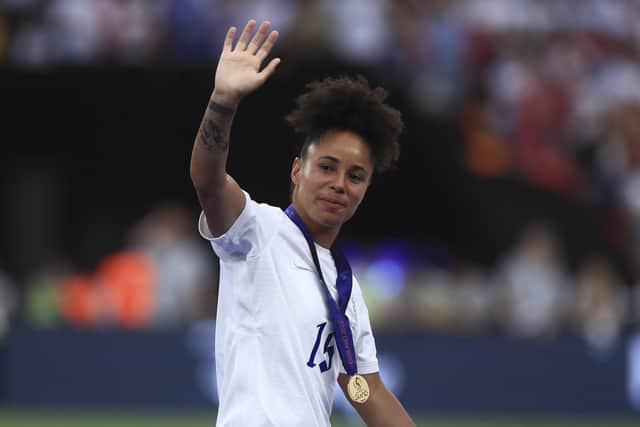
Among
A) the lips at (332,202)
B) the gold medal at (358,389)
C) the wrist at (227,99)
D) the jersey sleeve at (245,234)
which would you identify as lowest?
the gold medal at (358,389)

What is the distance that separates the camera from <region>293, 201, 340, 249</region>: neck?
4.81 metres

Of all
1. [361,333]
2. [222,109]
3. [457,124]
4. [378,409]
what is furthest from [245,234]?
[457,124]

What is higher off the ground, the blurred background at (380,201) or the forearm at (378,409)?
the blurred background at (380,201)

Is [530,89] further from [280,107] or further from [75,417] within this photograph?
[75,417]

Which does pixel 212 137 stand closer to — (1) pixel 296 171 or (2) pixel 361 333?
(1) pixel 296 171

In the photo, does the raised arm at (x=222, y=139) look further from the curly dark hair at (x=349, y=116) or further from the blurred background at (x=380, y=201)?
the blurred background at (x=380, y=201)

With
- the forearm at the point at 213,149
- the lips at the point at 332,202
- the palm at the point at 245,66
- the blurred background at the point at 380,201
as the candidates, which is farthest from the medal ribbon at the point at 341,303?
the blurred background at the point at 380,201

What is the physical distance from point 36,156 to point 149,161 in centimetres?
147

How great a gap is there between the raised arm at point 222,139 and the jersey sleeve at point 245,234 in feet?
0.09

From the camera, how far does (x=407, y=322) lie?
562 inches

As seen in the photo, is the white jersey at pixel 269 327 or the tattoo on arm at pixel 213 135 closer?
the tattoo on arm at pixel 213 135

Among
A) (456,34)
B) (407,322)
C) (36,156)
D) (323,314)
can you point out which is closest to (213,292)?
(407,322)

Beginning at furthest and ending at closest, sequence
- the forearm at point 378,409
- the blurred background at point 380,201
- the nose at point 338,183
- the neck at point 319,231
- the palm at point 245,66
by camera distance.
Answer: the blurred background at point 380,201, the forearm at point 378,409, the neck at point 319,231, the nose at point 338,183, the palm at point 245,66

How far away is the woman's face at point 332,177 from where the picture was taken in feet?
15.5
